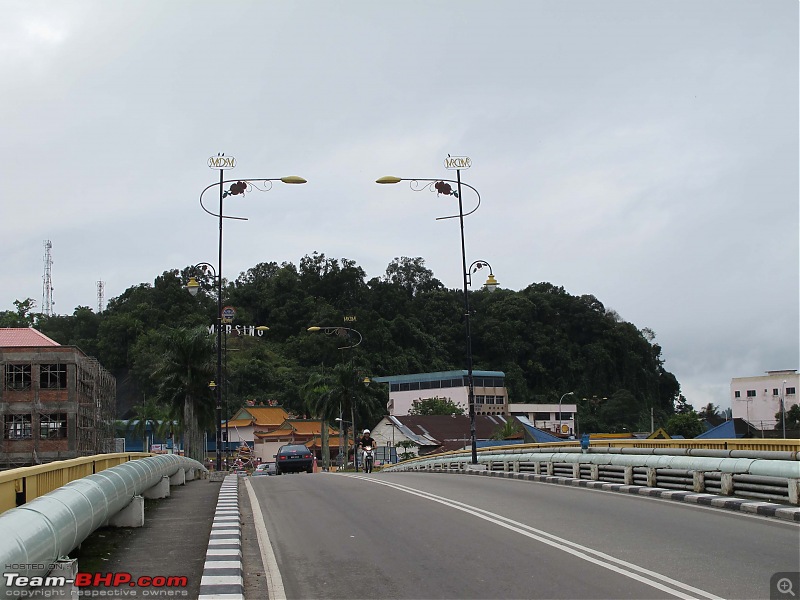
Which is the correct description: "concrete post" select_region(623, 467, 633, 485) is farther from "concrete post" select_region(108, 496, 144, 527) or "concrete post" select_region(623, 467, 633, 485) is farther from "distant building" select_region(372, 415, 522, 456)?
"distant building" select_region(372, 415, 522, 456)

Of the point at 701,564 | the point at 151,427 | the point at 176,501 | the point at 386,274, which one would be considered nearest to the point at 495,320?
the point at 386,274

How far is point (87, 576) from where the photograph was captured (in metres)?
8.89

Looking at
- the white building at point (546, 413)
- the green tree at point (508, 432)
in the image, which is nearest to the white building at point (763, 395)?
the green tree at point (508, 432)

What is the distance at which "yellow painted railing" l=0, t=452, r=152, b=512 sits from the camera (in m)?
8.63

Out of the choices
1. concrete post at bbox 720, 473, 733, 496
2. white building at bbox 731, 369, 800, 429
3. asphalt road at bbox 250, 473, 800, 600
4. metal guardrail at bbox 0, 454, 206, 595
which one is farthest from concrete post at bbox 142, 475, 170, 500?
white building at bbox 731, 369, 800, 429

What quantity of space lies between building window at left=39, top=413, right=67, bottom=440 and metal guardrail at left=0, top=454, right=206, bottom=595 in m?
50.7

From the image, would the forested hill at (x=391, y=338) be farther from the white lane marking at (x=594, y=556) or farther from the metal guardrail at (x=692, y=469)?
the white lane marking at (x=594, y=556)

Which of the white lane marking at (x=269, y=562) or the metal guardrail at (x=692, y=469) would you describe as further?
the metal guardrail at (x=692, y=469)

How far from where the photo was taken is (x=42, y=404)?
59.0 meters

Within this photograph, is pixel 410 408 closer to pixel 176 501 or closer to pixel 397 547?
pixel 176 501

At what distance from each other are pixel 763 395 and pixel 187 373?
58.4 m

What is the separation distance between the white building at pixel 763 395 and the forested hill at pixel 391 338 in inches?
756

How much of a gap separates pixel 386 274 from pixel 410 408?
31559mm

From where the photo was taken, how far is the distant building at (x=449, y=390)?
10794cm
